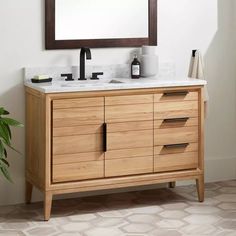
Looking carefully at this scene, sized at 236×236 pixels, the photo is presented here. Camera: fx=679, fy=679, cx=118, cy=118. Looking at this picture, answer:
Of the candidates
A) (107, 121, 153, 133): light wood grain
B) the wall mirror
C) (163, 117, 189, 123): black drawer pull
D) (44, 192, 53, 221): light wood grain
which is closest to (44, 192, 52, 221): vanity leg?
(44, 192, 53, 221): light wood grain

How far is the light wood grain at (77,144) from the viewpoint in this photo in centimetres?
426

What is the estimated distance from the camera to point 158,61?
16.2 ft

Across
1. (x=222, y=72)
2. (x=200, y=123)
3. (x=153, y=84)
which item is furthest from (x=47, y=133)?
(x=222, y=72)

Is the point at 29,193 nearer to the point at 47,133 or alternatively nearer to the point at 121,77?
the point at 47,133

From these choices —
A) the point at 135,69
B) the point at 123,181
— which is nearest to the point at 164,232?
the point at 123,181

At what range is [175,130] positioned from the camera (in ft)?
15.0

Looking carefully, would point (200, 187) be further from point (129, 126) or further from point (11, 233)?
point (11, 233)

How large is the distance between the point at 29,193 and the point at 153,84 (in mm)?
1138

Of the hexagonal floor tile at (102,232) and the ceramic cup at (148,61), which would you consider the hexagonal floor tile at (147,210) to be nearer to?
the hexagonal floor tile at (102,232)

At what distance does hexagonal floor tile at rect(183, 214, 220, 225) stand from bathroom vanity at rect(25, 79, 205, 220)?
0.33 m

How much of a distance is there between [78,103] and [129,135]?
1.37 feet

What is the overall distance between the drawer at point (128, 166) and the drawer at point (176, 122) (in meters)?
0.23

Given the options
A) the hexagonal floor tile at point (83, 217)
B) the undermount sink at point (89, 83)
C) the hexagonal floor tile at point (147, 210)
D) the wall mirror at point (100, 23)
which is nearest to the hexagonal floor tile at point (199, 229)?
the hexagonal floor tile at point (147, 210)

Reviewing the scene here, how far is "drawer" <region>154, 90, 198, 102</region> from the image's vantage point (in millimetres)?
4500
